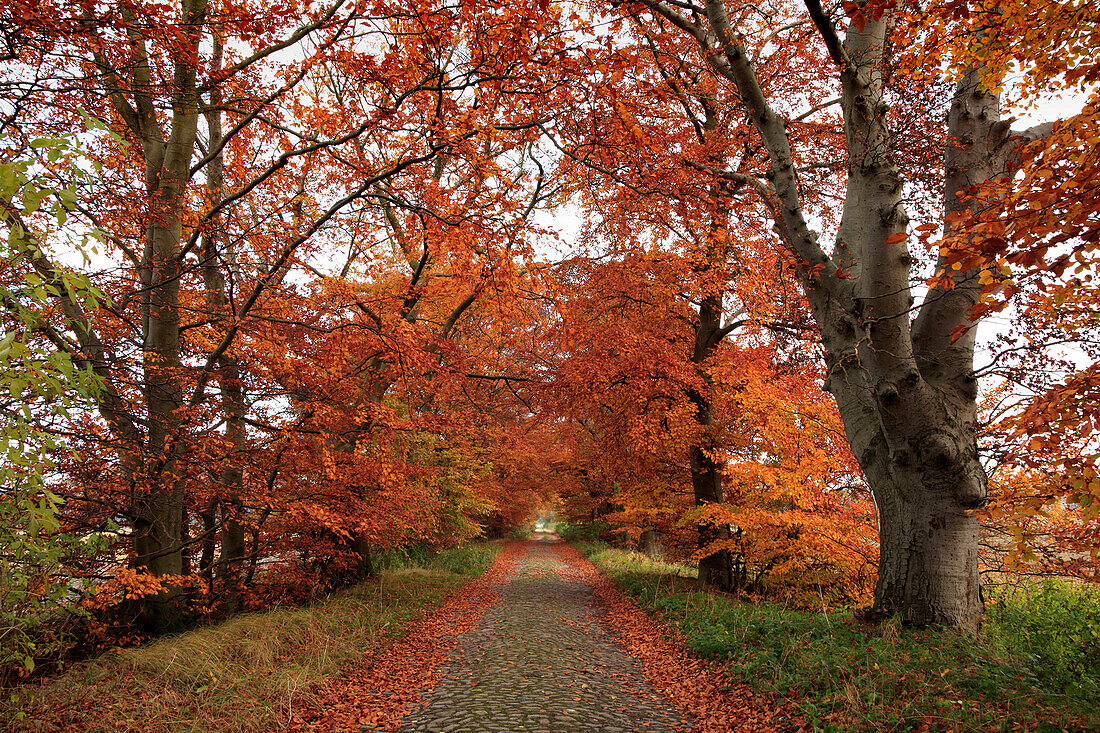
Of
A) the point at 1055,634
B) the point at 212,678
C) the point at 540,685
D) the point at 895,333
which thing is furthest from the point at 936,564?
the point at 212,678

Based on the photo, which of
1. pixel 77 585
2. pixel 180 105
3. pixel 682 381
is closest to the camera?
pixel 77 585

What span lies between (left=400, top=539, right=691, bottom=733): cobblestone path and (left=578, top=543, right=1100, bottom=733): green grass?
1.23 m

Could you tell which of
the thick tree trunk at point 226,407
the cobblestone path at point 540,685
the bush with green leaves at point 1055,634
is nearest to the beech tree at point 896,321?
the bush with green leaves at point 1055,634

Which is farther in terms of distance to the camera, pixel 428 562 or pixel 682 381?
pixel 428 562

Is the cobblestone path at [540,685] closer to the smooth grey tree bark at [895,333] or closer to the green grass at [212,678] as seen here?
the green grass at [212,678]

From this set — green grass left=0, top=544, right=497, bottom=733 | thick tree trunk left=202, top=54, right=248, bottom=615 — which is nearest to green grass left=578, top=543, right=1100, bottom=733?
green grass left=0, top=544, right=497, bottom=733

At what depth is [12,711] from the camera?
4129 millimetres

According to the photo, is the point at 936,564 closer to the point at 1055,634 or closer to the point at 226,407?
the point at 1055,634

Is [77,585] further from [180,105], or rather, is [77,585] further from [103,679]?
[180,105]

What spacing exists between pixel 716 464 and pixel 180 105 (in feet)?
37.3

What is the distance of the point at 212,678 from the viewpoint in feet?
17.1

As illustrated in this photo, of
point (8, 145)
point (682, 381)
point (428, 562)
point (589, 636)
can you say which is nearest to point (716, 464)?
point (682, 381)

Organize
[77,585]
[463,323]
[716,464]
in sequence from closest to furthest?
[77,585], [716,464], [463,323]

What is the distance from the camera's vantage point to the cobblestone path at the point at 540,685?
4.94m
